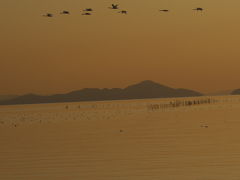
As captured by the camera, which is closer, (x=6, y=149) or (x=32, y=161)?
(x=32, y=161)

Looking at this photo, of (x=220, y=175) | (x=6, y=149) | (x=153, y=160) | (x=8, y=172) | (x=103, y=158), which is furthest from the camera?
(x=6, y=149)

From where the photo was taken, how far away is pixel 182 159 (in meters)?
25.8

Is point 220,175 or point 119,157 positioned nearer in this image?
point 220,175

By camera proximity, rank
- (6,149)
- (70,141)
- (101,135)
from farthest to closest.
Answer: (101,135) < (70,141) < (6,149)

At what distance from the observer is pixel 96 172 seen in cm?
2312

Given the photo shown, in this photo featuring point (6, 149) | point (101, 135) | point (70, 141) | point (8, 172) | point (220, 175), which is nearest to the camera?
point (220, 175)

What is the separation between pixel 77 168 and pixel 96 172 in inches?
55.7

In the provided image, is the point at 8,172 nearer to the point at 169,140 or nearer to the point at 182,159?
the point at 182,159

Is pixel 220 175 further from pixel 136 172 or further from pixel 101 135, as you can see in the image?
pixel 101 135

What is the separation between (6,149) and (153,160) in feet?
38.0

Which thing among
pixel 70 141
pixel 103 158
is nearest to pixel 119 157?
pixel 103 158

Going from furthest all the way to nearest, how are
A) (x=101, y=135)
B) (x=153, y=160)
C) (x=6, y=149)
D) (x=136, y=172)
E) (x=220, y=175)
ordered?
(x=101, y=135)
(x=6, y=149)
(x=153, y=160)
(x=136, y=172)
(x=220, y=175)

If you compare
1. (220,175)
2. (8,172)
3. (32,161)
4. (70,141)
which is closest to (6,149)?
(70,141)

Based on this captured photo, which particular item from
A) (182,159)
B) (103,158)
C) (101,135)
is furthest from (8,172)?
(101,135)
